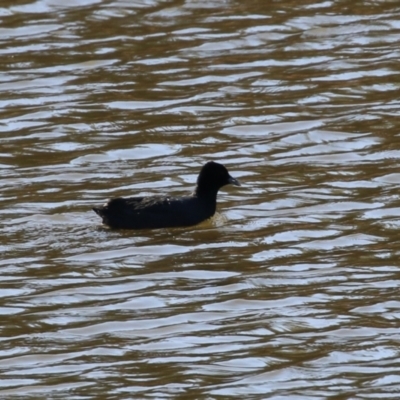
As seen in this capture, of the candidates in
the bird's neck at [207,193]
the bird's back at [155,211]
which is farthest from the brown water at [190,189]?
the bird's neck at [207,193]

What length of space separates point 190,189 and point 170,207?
117 cm

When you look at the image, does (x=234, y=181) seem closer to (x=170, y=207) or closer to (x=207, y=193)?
(x=207, y=193)

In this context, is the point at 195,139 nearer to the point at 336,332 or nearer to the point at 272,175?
the point at 272,175

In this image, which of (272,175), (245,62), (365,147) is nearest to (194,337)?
(272,175)

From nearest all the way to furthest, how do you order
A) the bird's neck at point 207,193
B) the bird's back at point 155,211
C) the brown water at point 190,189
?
the brown water at point 190,189 → the bird's back at point 155,211 → the bird's neck at point 207,193

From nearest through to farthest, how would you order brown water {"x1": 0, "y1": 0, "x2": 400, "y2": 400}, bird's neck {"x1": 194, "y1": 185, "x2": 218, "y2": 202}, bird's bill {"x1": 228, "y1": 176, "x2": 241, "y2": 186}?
brown water {"x1": 0, "y1": 0, "x2": 400, "y2": 400} < bird's neck {"x1": 194, "y1": 185, "x2": 218, "y2": 202} < bird's bill {"x1": 228, "y1": 176, "x2": 241, "y2": 186}

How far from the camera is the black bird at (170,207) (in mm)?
12570

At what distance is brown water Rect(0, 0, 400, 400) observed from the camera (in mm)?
9141

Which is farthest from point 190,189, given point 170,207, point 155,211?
point 155,211

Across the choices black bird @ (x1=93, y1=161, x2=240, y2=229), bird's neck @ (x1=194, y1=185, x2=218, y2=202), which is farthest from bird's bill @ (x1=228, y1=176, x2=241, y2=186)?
bird's neck @ (x1=194, y1=185, x2=218, y2=202)

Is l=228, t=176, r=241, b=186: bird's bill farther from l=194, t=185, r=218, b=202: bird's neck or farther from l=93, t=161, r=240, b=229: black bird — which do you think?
l=194, t=185, r=218, b=202: bird's neck

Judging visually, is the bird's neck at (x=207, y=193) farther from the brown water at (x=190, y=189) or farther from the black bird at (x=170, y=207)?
the brown water at (x=190, y=189)

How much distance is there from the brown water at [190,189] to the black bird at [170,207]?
0.39ft

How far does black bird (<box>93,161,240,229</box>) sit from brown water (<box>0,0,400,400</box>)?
0.12 m
